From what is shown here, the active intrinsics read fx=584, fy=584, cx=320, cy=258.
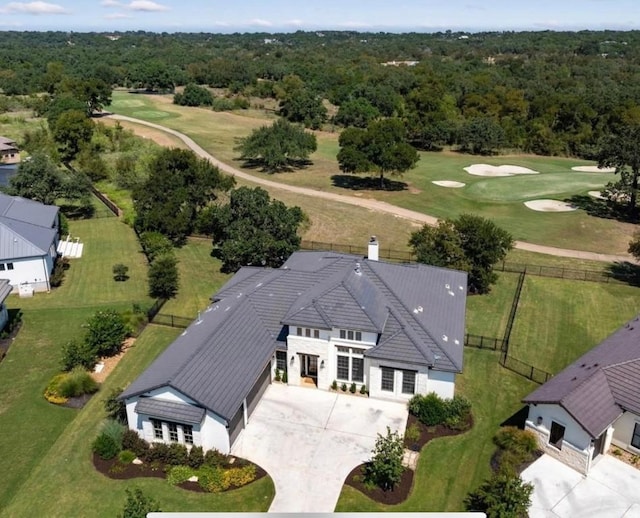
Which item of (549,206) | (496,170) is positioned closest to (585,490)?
(549,206)

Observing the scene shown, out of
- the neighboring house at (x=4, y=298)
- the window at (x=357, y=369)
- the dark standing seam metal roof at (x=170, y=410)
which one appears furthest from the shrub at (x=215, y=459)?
the neighboring house at (x=4, y=298)

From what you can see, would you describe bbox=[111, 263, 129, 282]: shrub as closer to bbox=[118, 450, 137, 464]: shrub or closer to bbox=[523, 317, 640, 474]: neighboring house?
bbox=[118, 450, 137, 464]: shrub

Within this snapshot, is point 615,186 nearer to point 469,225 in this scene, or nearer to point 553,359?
point 469,225

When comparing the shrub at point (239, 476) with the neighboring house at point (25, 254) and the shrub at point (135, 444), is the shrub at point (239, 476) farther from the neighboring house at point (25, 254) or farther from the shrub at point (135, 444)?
the neighboring house at point (25, 254)

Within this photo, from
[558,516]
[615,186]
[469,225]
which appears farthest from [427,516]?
[615,186]

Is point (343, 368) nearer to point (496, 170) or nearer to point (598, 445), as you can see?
point (598, 445)
